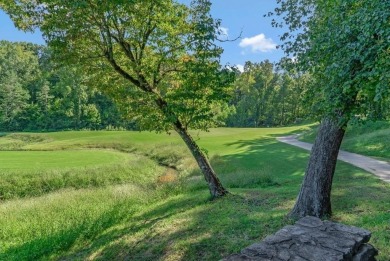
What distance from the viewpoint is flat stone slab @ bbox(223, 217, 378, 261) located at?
156 inches

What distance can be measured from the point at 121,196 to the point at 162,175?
7.31 meters

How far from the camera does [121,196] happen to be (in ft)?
46.5

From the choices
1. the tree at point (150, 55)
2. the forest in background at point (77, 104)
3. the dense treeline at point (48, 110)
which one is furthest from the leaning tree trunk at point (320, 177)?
the dense treeline at point (48, 110)

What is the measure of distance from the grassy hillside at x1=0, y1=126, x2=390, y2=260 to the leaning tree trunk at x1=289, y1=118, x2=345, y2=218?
1.70 feet

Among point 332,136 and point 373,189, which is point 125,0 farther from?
point 373,189

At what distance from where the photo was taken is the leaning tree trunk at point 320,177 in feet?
24.5

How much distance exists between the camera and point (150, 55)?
10.5m

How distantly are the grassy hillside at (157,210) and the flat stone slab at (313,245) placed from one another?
1273 mm

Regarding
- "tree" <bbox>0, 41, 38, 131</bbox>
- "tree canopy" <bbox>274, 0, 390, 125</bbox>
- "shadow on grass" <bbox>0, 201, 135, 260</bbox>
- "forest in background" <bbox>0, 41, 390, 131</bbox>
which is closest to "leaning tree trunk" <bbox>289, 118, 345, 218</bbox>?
"tree canopy" <bbox>274, 0, 390, 125</bbox>

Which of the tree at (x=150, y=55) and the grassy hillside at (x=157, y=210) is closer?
the grassy hillside at (x=157, y=210)

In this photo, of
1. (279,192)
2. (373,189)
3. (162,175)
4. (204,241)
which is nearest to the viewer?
(204,241)

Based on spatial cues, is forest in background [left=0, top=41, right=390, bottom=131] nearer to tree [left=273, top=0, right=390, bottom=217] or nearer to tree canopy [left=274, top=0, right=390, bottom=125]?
tree [left=273, top=0, right=390, bottom=217]

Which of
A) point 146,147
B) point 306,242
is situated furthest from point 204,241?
point 146,147

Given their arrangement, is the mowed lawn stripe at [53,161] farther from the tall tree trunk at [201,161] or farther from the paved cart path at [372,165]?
the paved cart path at [372,165]
